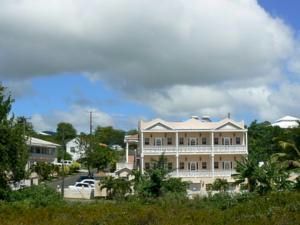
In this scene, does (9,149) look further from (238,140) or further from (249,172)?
(238,140)

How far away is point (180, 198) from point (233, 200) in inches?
157

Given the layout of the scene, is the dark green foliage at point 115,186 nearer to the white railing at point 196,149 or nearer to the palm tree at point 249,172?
the palm tree at point 249,172

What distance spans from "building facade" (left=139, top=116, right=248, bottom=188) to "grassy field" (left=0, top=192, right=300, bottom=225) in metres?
38.3

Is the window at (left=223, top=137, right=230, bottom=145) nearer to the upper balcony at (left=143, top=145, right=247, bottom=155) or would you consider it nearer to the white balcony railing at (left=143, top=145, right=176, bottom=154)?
the upper balcony at (left=143, top=145, right=247, bottom=155)

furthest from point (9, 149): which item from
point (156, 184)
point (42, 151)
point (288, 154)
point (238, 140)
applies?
point (42, 151)

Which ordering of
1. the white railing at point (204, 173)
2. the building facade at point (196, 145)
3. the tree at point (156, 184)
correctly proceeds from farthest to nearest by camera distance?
the building facade at point (196, 145) → the white railing at point (204, 173) → the tree at point (156, 184)

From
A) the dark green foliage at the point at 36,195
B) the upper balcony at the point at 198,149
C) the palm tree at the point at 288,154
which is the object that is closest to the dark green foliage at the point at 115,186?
the palm tree at the point at 288,154

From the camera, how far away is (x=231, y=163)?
238ft

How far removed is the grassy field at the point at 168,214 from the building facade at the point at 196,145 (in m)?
38.3

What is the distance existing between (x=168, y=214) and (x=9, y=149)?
16.8 metres

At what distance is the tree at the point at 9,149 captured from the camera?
38469 mm

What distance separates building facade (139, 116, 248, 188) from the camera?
70938mm

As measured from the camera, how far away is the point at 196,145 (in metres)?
72.1

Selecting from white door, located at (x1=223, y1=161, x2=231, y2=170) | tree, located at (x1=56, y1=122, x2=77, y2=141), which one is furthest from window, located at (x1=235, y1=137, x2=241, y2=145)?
tree, located at (x1=56, y1=122, x2=77, y2=141)
